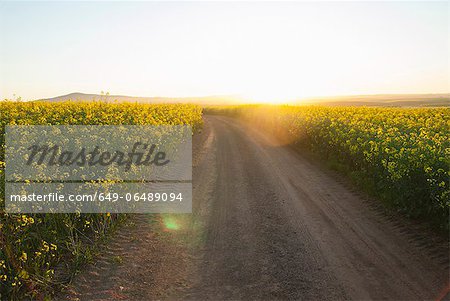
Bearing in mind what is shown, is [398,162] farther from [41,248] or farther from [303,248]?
[41,248]

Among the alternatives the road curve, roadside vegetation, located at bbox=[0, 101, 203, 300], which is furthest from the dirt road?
roadside vegetation, located at bbox=[0, 101, 203, 300]

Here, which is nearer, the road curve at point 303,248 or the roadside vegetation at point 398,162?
the road curve at point 303,248

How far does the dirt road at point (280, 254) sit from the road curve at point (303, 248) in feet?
0.07

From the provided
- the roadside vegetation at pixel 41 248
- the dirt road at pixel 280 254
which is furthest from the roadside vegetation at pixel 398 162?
the roadside vegetation at pixel 41 248

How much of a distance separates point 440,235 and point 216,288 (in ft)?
18.4

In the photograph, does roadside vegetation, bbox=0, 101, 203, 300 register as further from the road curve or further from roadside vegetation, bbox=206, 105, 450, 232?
roadside vegetation, bbox=206, 105, 450, 232

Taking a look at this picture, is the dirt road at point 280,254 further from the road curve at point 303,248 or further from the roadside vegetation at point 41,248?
the roadside vegetation at point 41,248

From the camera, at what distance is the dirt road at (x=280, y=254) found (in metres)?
6.88

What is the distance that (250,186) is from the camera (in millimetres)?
13477

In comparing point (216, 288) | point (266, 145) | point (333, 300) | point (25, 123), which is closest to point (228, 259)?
point (216, 288)

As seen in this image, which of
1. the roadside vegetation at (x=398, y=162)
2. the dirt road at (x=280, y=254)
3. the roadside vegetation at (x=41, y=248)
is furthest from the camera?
the roadside vegetation at (x=398, y=162)

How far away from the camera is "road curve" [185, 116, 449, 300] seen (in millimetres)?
6891

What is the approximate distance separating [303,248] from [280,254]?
2.09 ft

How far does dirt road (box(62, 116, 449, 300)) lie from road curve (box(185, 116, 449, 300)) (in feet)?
0.07
